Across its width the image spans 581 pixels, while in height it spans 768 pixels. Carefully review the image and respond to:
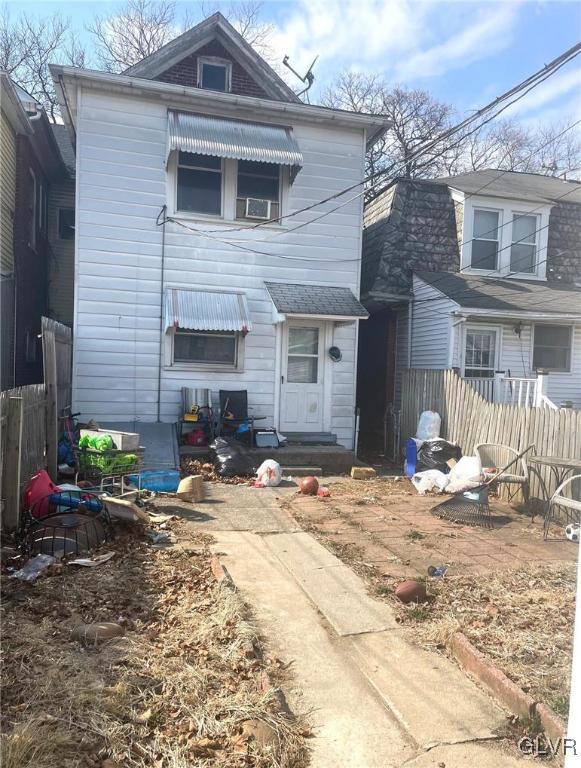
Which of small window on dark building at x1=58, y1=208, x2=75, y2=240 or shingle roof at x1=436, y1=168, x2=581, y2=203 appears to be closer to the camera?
shingle roof at x1=436, y1=168, x2=581, y2=203

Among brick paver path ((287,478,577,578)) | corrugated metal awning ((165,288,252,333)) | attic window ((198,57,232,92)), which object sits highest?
attic window ((198,57,232,92))

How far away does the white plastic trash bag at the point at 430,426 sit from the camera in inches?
412

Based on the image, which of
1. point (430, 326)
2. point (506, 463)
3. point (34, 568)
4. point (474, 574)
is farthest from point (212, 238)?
point (474, 574)

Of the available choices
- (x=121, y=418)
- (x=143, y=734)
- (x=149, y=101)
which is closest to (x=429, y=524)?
(x=143, y=734)

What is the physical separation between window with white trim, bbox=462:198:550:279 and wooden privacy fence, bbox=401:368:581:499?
13.1 feet

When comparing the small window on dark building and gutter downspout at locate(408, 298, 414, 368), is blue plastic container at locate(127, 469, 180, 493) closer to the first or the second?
gutter downspout at locate(408, 298, 414, 368)

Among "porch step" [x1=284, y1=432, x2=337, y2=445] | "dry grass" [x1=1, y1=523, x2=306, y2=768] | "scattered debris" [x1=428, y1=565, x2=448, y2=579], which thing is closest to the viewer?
"dry grass" [x1=1, y1=523, x2=306, y2=768]

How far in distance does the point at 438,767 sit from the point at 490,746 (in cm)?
33

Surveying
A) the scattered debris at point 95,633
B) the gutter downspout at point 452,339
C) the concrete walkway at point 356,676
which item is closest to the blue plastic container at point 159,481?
the concrete walkway at point 356,676

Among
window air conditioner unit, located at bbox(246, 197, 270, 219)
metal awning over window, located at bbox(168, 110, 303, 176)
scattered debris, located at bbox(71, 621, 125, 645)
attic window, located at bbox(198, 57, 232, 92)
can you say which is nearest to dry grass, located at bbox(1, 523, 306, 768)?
Answer: scattered debris, located at bbox(71, 621, 125, 645)

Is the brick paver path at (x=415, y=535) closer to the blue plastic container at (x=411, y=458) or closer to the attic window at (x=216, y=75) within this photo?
the blue plastic container at (x=411, y=458)

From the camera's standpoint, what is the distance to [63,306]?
1580 cm

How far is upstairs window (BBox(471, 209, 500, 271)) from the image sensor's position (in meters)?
13.7

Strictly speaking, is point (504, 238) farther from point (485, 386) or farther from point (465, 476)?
point (465, 476)
